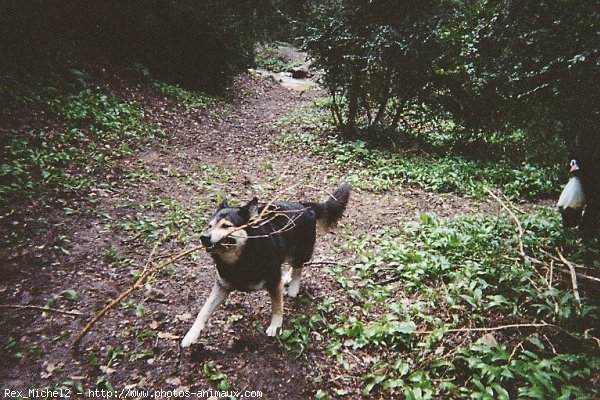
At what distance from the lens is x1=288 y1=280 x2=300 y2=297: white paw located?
4797 millimetres

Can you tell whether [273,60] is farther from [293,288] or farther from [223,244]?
[223,244]

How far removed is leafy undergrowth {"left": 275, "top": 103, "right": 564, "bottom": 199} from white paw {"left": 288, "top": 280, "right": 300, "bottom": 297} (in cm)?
417

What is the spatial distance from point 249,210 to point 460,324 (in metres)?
2.60

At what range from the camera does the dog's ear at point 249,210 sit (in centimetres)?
354

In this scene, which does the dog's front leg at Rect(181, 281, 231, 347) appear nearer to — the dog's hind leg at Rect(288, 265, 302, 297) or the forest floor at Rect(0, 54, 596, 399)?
the forest floor at Rect(0, 54, 596, 399)

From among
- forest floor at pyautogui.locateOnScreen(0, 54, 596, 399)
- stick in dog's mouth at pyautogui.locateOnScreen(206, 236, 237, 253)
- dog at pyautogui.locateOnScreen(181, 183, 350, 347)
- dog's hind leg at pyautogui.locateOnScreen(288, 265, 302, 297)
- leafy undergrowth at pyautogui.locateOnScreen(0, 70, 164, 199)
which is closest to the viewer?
stick in dog's mouth at pyautogui.locateOnScreen(206, 236, 237, 253)

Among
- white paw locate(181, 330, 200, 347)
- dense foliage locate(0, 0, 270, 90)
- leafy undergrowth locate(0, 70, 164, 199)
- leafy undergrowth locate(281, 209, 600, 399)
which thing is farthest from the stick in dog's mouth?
dense foliage locate(0, 0, 270, 90)

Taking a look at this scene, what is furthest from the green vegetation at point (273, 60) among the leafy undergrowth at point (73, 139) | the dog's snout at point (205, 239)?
the dog's snout at point (205, 239)

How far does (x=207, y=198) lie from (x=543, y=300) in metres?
5.83

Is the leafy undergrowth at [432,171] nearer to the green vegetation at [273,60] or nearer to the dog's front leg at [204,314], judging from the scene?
the dog's front leg at [204,314]

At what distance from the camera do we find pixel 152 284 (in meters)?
4.80

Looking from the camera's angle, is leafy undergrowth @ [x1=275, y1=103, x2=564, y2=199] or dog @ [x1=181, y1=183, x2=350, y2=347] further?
leafy undergrowth @ [x1=275, y1=103, x2=564, y2=199]

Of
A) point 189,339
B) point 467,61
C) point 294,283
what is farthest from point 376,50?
point 189,339

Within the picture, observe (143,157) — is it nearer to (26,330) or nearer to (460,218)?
(26,330)
